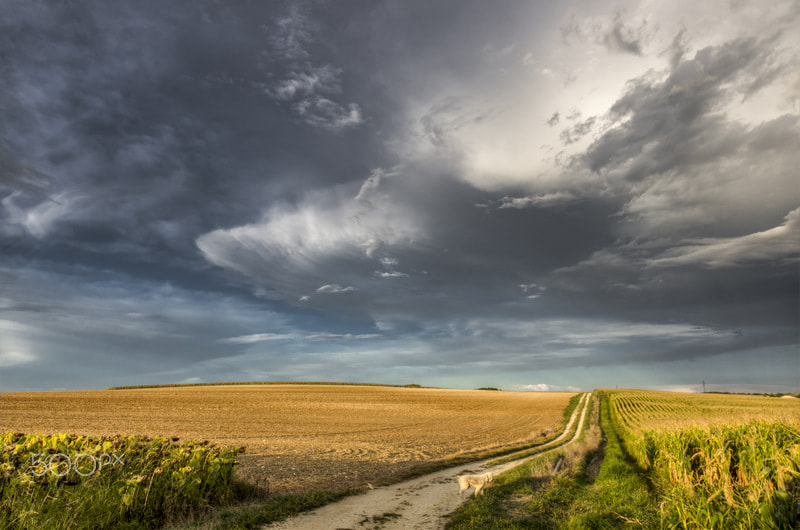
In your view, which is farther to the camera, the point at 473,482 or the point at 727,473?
the point at 473,482

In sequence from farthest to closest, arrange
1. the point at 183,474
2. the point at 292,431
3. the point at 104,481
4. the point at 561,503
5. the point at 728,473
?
1. the point at 292,431
2. the point at 561,503
3. the point at 728,473
4. the point at 183,474
5. the point at 104,481

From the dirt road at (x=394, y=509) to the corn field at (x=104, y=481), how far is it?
2946 millimetres

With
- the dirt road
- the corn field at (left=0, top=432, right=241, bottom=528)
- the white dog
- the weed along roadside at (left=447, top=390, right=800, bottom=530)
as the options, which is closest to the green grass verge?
the weed along roadside at (left=447, top=390, right=800, bottom=530)

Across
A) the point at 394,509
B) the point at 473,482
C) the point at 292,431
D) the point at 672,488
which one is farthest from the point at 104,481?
the point at 292,431

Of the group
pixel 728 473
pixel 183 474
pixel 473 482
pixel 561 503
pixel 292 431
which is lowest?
pixel 561 503

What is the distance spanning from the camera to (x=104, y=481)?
36.7 ft

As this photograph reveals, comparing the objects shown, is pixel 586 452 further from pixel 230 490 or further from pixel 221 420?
pixel 221 420

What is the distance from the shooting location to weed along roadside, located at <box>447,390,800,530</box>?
9.76 metres

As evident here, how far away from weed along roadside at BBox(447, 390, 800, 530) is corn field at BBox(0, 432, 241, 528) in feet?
24.2

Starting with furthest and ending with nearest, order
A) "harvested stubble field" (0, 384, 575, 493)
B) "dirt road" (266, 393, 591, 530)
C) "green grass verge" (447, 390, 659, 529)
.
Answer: "harvested stubble field" (0, 384, 575, 493) → "green grass verge" (447, 390, 659, 529) → "dirt road" (266, 393, 591, 530)

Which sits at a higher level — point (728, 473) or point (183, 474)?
point (183, 474)

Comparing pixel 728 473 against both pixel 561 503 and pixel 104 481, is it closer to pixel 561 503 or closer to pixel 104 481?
pixel 561 503

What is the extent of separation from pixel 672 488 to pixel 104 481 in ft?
56.0

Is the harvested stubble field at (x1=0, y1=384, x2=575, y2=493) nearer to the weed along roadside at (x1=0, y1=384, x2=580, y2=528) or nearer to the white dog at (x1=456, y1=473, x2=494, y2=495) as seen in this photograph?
the weed along roadside at (x1=0, y1=384, x2=580, y2=528)
